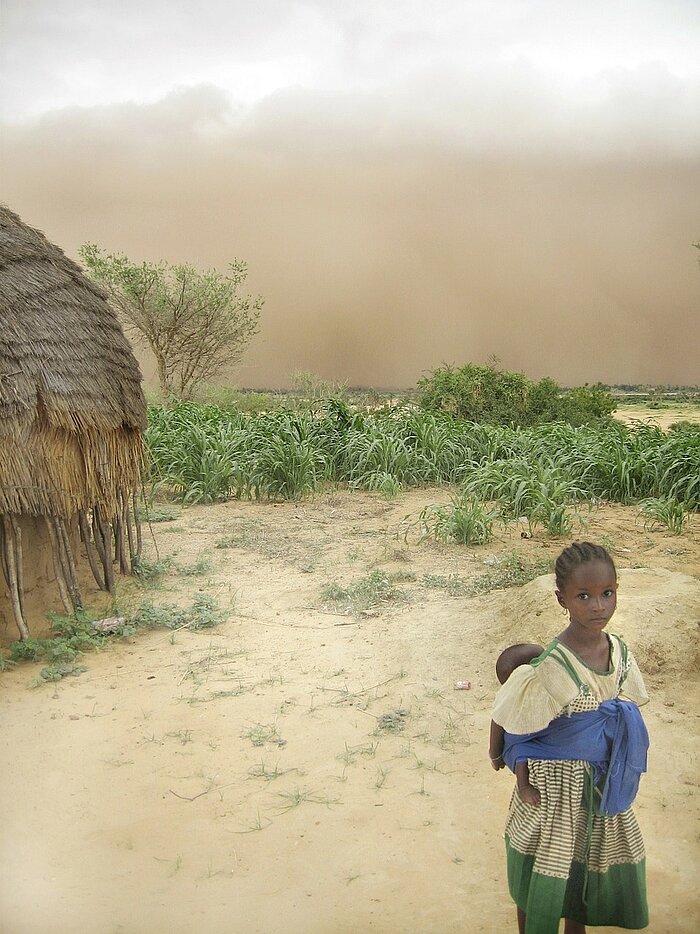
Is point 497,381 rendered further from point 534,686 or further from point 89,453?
point 534,686

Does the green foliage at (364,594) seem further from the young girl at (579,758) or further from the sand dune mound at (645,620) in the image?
the young girl at (579,758)

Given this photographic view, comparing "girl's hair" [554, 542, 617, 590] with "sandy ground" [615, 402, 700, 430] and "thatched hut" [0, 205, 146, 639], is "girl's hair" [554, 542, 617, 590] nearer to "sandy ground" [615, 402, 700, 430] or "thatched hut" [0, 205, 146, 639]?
"thatched hut" [0, 205, 146, 639]

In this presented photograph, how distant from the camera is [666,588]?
3.46m

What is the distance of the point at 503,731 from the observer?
1713mm

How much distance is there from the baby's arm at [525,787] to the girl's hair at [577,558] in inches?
13.8

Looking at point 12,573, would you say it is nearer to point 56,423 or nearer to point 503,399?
point 56,423

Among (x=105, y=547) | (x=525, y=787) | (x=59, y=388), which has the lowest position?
(x=525, y=787)

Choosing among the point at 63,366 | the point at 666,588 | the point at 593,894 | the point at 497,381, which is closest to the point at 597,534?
the point at 666,588

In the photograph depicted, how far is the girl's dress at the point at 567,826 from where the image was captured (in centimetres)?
161

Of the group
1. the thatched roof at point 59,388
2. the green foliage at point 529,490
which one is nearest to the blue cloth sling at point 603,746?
the thatched roof at point 59,388

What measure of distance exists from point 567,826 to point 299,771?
119cm

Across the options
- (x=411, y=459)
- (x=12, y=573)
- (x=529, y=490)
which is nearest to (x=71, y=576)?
(x=12, y=573)

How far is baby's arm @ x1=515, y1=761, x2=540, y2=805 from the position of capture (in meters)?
1.63

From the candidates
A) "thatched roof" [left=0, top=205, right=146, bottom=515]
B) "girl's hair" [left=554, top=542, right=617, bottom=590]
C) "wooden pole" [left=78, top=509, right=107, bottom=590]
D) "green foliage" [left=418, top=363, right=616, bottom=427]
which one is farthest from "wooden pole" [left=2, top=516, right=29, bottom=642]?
"green foliage" [left=418, top=363, right=616, bottom=427]
